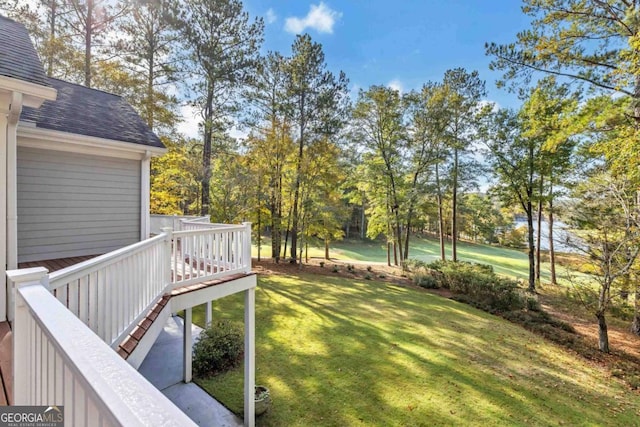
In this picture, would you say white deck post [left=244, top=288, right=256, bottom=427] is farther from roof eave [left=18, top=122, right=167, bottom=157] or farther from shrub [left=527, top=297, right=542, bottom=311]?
shrub [left=527, top=297, right=542, bottom=311]

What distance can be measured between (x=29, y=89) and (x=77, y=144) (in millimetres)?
2270

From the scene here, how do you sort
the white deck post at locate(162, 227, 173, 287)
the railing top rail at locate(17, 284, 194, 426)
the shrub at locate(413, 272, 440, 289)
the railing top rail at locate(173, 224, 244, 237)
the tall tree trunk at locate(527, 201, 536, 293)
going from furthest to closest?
the tall tree trunk at locate(527, 201, 536, 293) < the shrub at locate(413, 272, 440, 289) < the railing top rail at locate(173, 224, 244, 237) < the white deck post at locate(162, 227, 173, 287) < the railing top rail at locate(17, 284, 194, 426)

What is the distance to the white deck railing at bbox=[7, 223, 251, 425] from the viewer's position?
747mm

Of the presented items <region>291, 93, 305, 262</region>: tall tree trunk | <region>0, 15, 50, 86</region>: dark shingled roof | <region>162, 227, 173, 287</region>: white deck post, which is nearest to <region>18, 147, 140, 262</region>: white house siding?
<region>0, 15, 50, 86</region>: dark shingled roof

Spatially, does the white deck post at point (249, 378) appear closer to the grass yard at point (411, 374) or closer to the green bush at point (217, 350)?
the grass yard at point (411, 374)

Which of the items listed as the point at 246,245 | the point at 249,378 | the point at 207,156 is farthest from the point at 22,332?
the point at 207,156

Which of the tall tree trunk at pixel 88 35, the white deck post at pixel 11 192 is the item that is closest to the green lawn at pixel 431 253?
the tall tree trunk at pixel 88 35

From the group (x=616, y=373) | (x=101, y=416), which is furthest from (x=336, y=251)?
(x=101, y=416)

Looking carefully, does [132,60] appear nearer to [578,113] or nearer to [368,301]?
[368,301]

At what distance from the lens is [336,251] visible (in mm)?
28656

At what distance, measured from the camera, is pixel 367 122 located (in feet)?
58.3

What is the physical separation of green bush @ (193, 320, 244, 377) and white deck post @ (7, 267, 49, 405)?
4701 millimetres

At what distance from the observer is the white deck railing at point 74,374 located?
27.8 inches

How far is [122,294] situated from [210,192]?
12.6 meters
